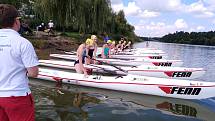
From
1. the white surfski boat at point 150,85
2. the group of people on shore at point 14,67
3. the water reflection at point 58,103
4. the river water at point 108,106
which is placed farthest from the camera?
the white surfski boat at point 150,85

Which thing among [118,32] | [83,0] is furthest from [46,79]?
[118,32]

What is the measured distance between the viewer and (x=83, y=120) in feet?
22.5

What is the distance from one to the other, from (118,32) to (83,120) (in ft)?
203

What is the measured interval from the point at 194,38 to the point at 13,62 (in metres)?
127

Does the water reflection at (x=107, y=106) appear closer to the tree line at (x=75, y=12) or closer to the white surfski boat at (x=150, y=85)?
the white surfski boat at (x=150, y=85)

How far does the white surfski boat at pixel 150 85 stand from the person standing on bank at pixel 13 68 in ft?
21.8

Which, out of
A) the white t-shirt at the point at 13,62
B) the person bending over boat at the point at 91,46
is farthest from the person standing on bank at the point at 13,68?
the person bending over boat at the point at 91,46

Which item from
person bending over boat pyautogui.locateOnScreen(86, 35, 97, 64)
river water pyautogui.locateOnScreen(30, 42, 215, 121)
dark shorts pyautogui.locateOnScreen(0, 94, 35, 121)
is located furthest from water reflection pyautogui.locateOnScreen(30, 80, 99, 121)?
dark shorts pyautogui.locateOnScreen(0, 94, 35, 121)

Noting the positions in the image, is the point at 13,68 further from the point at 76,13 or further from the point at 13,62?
the point at 76,13

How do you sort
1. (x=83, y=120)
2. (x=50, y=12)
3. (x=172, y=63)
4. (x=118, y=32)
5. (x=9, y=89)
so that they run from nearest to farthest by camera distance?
(x=9, y=89), (x=83, y=120), (x=172, y=63), (x=50, y=12), (x=118, y=32)

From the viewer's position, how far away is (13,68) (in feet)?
10.7

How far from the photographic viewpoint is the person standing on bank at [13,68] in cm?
321

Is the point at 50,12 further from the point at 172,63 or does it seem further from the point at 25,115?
the point at 25,115

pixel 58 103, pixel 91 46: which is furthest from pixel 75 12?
pixel 58 103
